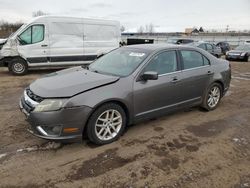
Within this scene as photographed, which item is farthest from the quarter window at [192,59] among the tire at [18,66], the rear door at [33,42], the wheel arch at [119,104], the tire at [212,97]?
the tire at [18,66]

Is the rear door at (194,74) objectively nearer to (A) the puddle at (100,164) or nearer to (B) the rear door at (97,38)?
(A) the puddle at (100,164)

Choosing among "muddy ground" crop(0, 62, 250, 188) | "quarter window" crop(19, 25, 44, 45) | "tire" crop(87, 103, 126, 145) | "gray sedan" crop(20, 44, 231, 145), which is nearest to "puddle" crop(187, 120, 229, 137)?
"muddy ground" crop(0, 62, 250, 188)

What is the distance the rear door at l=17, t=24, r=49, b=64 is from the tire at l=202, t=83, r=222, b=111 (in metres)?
7.35

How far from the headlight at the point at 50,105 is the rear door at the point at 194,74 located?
2513 mm

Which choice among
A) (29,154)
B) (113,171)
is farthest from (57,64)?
(113,171)

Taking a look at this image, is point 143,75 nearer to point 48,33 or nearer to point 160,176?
point 160,176

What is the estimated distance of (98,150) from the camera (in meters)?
4.07

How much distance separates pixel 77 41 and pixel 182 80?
739 centimetres

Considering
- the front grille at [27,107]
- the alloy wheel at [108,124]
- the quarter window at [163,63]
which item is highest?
the quarter window at [163,63]

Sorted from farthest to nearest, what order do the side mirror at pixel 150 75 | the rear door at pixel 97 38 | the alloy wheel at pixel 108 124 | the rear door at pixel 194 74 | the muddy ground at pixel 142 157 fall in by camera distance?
the rear door at pixel 97 38 → the rear door at pixel 194 74 → the side mirror at pixel 150 75 → the alloy wheel at pixel 108 124 → the muddy ground at pixel 142 157

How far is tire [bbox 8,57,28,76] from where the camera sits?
10.7m

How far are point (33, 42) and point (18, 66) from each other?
1.16 metres

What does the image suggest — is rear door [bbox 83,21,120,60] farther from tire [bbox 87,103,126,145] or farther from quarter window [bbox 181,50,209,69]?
tire [bbox 87,103,126,145]

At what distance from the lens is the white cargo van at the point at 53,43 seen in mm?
10641
